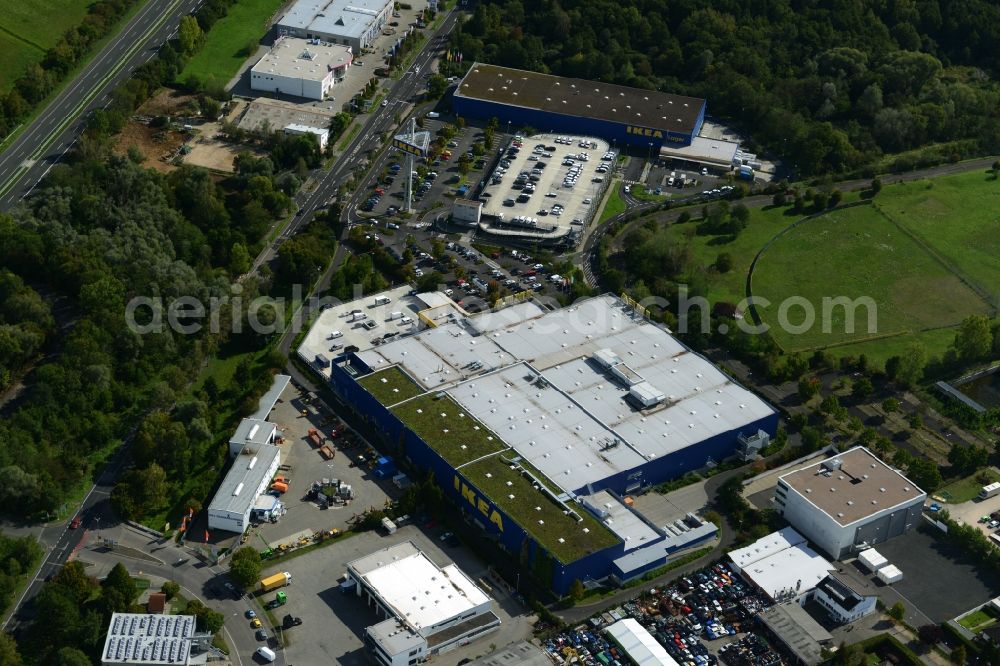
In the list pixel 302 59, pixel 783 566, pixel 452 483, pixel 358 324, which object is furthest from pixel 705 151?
pixel 783 566

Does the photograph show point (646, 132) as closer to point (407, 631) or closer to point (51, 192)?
point (51, 192)

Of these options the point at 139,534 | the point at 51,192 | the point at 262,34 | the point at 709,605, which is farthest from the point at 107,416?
the point at 262,34

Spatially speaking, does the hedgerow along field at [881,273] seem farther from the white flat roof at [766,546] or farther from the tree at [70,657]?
the tree at [70,657]

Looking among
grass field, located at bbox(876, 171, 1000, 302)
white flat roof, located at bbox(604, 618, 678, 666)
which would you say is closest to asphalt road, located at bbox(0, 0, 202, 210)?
white flat roof, located at bbox(604, 618, 678, 666)

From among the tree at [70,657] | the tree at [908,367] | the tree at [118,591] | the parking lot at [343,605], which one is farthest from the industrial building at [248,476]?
the tree at [908,367]

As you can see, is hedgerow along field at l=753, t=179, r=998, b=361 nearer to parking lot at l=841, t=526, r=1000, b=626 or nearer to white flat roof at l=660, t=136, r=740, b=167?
white flat roof at l=660, t=136, r=740, b=167

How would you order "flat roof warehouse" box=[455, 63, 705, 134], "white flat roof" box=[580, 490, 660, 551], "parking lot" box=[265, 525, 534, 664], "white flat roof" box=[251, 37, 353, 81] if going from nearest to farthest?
1. "parking lot" box=[265, 525, 534, 664]
2. "white flat roof" box=[580, 490, 660, 551]
3. "flat roof warehouse" box=[455, 63, 705, 134]
4. "white flat roof" box=[251, 37, 353, 81]
